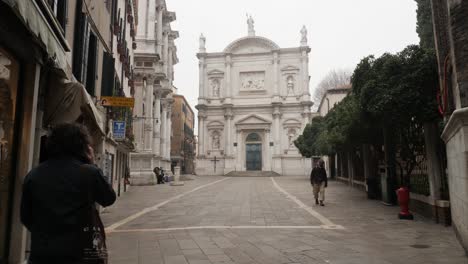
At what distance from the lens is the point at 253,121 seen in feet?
164

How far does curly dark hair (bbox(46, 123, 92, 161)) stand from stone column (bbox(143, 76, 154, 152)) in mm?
23142

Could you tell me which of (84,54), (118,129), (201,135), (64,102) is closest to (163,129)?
(201,135)

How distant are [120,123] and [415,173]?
409 inches

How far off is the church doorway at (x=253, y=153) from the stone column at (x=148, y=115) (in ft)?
81.1

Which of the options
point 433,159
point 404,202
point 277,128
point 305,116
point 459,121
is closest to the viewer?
point 459,121

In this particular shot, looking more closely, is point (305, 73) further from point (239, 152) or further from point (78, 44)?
point (78, 44)

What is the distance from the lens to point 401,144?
1199 cm

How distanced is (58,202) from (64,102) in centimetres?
411

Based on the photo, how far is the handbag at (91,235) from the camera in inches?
87.4

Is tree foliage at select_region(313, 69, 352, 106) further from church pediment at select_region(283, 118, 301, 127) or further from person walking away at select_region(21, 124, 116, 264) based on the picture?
person walking away at select_region(21, 124, 116, 264)

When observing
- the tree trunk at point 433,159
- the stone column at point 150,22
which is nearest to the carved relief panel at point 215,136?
the stone column at point 150,22

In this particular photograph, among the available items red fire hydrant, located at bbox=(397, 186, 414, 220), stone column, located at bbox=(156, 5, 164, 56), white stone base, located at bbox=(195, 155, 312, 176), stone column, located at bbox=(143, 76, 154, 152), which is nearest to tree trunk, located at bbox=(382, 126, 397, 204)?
red fire hydrant, located at bbox=(397, 186, 414, 220)

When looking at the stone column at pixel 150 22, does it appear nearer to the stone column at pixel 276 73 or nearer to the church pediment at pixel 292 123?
the stone column at pixel 276 73

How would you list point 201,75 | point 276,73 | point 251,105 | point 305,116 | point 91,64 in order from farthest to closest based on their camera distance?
point 201,75 < point 251,105 < point 276,73 < point 305,116 < point 91,64
